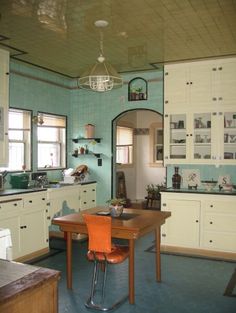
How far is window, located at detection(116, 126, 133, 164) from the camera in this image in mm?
9148

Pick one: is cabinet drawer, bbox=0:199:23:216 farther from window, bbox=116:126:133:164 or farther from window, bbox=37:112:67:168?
window, bbox=116:126:133:164

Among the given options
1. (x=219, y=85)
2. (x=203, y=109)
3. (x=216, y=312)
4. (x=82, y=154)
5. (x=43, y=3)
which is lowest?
(x=216, y=312)

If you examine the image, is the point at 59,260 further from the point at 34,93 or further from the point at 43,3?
the point at 43,3

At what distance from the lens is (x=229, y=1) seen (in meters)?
3.36

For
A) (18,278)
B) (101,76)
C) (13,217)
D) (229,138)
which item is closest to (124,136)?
(229,138)

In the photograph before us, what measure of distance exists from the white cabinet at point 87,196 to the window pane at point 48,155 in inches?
30.9

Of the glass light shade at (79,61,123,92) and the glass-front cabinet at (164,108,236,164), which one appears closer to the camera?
the glass light shade at (79,61,123,92)

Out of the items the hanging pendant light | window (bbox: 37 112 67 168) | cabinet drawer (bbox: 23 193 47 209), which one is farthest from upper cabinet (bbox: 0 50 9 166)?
the hanging pendant light

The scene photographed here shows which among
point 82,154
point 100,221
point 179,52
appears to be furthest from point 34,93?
point 100,221

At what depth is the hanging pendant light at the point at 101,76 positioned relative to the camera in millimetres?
3709

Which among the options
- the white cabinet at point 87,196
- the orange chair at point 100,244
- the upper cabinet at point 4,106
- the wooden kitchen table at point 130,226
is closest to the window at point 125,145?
the white cabinet at point 87,196

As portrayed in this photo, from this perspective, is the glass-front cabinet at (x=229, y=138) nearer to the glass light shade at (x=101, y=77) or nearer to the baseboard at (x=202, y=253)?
the baseboard at (x=202, y=253)

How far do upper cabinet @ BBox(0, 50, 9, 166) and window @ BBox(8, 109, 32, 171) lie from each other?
73 centimetres

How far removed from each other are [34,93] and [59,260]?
2816 mm
